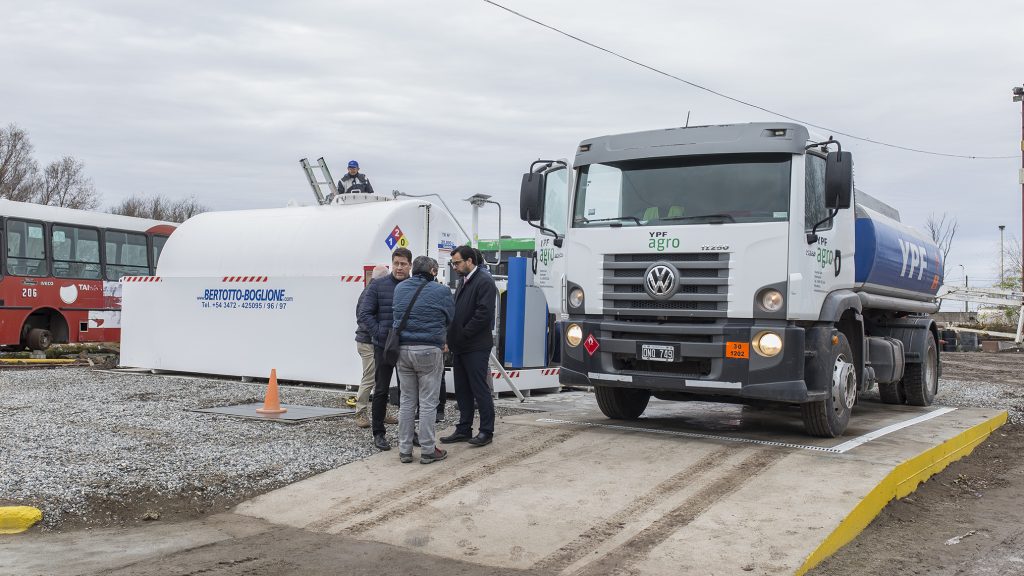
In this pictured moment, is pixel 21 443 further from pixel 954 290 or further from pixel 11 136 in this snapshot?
pixel 11 136

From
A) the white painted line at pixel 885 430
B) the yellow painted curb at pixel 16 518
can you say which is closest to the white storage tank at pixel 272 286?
the white painted line at pixel 885 430

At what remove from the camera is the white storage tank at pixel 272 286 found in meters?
14.6

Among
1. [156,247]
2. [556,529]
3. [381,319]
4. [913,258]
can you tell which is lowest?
[556,529]

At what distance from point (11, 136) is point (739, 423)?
56.8m

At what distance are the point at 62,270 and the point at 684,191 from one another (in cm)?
1676

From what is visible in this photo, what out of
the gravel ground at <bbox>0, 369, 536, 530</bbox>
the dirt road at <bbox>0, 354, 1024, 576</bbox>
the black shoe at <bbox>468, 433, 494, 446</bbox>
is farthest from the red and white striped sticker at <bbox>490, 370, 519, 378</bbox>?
the dirt road at <bbox>0, 354, 1024, 576</bbox>

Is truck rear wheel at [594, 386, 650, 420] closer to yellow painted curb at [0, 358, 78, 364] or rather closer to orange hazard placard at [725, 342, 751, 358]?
orange hazard placard at [725, 342, 751, 358]

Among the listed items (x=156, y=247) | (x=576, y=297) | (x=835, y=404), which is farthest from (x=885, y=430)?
(x=156, y=247)

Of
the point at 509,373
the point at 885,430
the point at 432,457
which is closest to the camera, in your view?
the point at 432,457

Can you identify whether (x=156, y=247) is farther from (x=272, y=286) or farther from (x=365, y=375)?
(x=365, y=375)

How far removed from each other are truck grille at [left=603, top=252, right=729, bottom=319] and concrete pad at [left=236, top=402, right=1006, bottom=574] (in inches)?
51.9

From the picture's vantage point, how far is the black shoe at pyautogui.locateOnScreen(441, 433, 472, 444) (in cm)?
934

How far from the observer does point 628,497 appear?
24.0 feet

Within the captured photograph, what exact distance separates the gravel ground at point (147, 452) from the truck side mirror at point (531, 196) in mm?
2837
